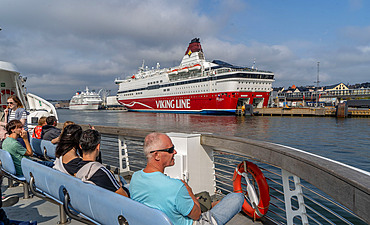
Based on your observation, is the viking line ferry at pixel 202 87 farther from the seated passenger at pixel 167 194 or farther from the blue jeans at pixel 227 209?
the seated passenger at pixel 167 194

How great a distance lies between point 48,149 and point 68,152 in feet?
5.18

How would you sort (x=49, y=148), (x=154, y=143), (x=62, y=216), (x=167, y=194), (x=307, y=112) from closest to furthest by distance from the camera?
(x=167, y=194) → (x=154, y=143) → (x=62, y=216) → (x=49, y=148) → (x=307, y=112)

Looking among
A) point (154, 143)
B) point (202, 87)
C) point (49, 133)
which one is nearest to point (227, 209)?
point (154, 143)

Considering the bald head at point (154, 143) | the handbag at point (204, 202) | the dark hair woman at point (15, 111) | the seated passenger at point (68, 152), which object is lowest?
the handbag at point (204, 202)

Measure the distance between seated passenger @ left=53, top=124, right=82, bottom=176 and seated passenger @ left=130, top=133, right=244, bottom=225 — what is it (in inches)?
40.8

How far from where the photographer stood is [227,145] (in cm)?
238

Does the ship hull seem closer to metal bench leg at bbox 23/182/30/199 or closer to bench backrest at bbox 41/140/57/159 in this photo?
bench backrest at bbox 41/140/57/159

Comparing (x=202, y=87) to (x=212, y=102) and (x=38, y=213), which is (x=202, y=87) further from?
(x=38, y=213)

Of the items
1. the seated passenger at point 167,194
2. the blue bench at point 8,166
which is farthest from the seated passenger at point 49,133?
the seated passenger at point 167,194

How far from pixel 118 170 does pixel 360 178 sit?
341cm

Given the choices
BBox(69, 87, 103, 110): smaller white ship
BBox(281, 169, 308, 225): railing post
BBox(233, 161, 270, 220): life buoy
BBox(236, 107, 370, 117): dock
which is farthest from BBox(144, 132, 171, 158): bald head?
BBox(69, 87, 103, 110): smaller white ship

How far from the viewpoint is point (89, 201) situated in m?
1.56

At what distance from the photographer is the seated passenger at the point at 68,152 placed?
87.7 inches

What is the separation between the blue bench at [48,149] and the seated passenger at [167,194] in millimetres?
2597
